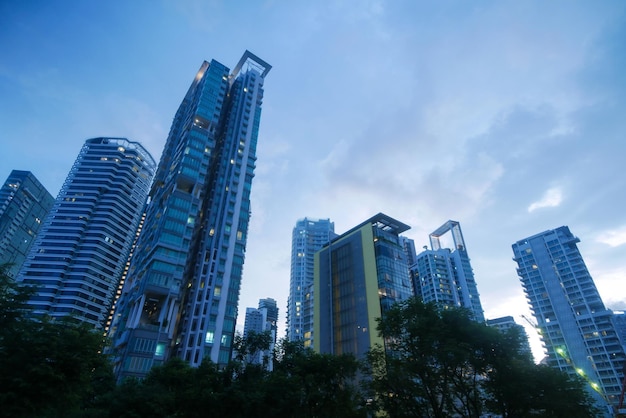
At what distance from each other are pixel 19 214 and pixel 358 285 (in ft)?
438

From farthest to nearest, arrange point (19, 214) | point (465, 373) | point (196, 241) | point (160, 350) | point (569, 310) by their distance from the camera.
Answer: point (19, 214), point (569, 310), point (196, 241), point (160, 350), point (465, 373)

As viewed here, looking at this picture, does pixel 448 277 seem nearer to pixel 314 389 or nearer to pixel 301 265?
pixel 301 265

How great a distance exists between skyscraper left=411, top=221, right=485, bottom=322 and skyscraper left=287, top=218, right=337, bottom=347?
4542 centimetres

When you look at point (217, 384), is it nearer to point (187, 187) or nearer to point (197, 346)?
point (197, 346)

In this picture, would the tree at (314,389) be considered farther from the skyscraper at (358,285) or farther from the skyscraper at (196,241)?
the skyscraper at (358,285)

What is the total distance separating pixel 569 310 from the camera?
127m

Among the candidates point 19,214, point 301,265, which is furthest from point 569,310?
point 19,214

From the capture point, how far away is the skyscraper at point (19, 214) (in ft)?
403

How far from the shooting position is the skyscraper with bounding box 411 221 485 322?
144700 mm

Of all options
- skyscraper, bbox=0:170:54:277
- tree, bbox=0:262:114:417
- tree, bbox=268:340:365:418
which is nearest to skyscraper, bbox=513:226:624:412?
tree, bbox=268:340:365:418

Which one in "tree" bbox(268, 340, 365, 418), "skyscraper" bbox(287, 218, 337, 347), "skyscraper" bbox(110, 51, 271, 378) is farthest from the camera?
"skyscraper" bbox(287, 218, 337, 347)

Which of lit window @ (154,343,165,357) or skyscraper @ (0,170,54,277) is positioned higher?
skyscraper @ (0,170,54,277)

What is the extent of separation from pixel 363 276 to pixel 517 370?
5052 centimetres

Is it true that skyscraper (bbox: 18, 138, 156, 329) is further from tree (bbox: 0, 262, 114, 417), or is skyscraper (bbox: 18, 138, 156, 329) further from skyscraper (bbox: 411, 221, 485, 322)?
skyscraper (bbox: 411, 221, 485, 322)
